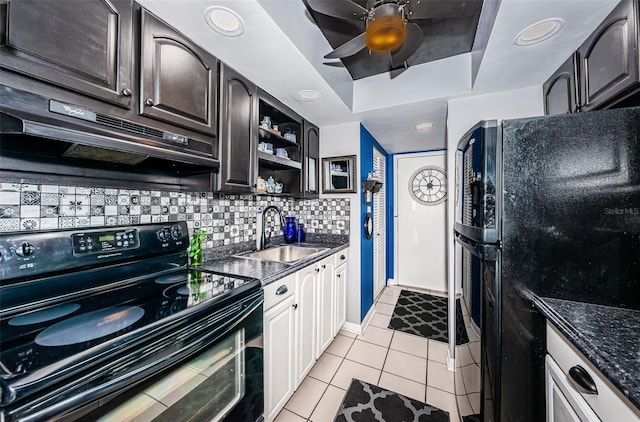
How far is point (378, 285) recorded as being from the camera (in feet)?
11.1

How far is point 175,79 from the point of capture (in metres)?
1.20

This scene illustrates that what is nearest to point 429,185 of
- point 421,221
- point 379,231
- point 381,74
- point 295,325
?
point 421,221

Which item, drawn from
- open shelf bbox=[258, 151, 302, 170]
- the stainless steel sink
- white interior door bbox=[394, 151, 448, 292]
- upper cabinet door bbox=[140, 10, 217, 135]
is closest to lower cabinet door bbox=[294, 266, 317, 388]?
the stainless steel sink

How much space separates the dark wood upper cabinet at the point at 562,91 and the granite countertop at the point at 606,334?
1.10 meters

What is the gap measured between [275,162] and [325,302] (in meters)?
1.25

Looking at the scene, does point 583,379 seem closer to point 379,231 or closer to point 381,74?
point 381,74

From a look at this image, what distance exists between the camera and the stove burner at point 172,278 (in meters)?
1.19

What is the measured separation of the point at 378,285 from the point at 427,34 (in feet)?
9.43

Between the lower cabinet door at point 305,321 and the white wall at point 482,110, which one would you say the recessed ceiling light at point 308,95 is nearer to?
the white wall at point 482,110

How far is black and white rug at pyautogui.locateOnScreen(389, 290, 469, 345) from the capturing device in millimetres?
2498

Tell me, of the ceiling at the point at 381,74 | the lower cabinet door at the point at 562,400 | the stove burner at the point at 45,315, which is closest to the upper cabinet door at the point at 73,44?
the ceiling at the point at 381,74

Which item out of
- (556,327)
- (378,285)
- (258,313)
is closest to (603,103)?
(556,327)

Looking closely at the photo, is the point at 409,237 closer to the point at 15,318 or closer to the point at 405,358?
the point at 405,358

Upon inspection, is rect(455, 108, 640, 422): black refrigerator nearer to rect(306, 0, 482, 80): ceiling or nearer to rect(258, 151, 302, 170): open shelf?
rect(306, 0, 482, 80): ceiling
